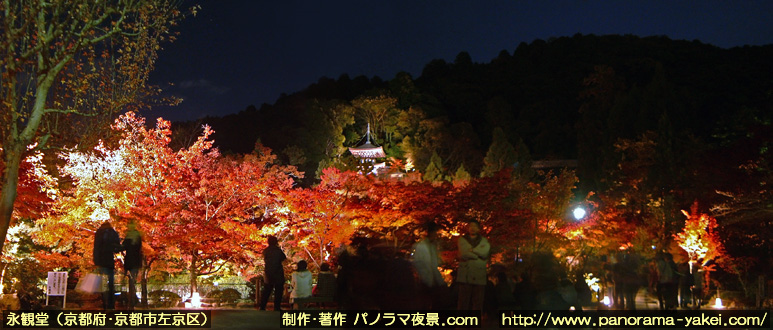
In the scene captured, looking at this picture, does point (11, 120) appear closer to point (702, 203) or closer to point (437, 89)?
point (702, 203)

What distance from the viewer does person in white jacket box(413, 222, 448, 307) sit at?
26.0ft

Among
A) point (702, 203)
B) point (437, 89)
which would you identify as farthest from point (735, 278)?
point (437, 89)

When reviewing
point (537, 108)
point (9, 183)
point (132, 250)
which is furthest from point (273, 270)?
point (537, 108)

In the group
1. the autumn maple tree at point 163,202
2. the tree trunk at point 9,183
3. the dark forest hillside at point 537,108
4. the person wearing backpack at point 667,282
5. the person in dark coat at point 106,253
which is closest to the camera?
the person in dark coat at point 106,253

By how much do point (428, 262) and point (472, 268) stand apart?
21.9 inches

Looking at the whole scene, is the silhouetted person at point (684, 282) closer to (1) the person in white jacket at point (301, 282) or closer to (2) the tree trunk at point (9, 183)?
(1) the person in white jacket at point (301, 282)

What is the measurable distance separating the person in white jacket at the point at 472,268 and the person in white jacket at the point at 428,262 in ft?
1.07

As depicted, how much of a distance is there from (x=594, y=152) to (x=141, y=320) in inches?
Answer: 1356

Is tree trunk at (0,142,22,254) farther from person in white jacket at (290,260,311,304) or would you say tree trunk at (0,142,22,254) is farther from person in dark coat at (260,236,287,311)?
person in white jacket at (290,260,311,304)

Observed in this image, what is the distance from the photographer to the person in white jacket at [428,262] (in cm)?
792

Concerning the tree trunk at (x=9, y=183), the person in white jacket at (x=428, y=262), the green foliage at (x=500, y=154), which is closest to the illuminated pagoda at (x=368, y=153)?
the green foliage at (x=500, y=154)

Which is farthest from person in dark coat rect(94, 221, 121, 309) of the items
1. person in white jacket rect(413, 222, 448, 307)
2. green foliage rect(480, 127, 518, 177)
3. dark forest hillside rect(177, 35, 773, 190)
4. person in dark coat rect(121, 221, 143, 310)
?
green foliage rect(480, 127, 518, 177)

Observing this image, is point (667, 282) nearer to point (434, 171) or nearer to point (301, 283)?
point (301, 283)

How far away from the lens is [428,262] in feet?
26.1
